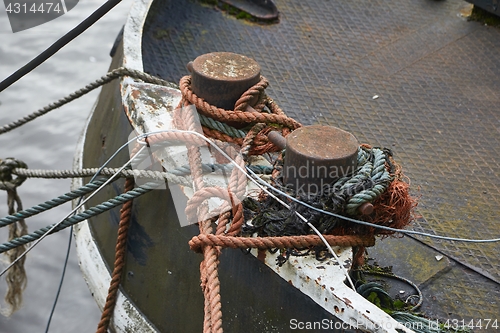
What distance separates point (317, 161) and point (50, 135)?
14.4 feet

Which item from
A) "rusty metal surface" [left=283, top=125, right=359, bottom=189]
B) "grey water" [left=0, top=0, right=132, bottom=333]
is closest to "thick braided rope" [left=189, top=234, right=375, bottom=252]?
"rusty metal surface" [left=283, top=125, right=359, bottom=189]

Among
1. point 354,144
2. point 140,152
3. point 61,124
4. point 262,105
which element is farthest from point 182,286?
point 61,124

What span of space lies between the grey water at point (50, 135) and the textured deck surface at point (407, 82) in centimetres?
178

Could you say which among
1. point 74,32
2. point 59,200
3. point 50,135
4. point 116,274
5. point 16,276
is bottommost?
point 50,135

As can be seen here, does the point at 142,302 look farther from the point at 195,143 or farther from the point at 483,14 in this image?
the point at 483,14

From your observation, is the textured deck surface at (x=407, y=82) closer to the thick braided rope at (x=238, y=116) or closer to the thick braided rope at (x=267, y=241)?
the thick braided rope at (x=267, y=241)

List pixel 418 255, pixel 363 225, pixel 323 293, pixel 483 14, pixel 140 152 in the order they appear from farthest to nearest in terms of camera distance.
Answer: pixel 483 14 < pixel 418 255 < pixel 140 152 < pixel 363 225 < pixel 323 293

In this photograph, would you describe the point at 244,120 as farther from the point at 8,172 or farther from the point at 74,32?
the point at 8,172

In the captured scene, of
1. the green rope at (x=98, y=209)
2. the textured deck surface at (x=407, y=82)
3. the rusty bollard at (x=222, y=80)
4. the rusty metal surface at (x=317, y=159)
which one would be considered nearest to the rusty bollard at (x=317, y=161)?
the rusty metal surface at (x=317, y=159)

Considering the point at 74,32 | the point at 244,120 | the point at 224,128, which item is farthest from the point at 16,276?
the point at 244,120

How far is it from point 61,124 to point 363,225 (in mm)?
4542

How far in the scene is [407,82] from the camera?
384 centimetres

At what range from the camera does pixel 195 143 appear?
2236 mm

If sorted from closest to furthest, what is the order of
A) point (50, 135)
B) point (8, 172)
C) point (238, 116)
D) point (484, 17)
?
point (238, 116) → point (8, 172) → point (484, 17) → point (50, 135)
